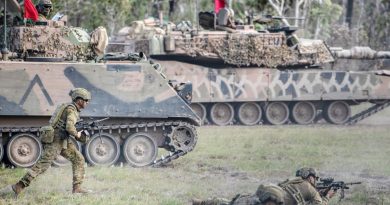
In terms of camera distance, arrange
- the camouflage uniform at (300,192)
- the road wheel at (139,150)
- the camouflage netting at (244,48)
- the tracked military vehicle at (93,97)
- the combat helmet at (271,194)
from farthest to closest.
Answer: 1. the camouflage netting at (244,48)
2. the road wheel at (139,150)
3. the tracked military vehicle at (93,97)
4. the camouflage uniform at (300,192)
5. the combat helmet at (271,194)

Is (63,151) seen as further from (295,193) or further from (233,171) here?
(233,171)

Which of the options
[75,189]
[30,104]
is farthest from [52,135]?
[30,104]

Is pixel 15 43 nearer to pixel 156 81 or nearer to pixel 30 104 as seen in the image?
pixel 30 104

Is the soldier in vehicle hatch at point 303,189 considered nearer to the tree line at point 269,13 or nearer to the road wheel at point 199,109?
the road wheel at point 199,109

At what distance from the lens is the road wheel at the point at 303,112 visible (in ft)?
85.5

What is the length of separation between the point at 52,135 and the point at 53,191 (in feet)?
3.58

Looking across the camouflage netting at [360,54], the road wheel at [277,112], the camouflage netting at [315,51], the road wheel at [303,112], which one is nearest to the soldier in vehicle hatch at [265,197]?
the road wheel at [277,112]

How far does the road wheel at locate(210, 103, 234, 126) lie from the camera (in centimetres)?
2553

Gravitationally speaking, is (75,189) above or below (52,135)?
below

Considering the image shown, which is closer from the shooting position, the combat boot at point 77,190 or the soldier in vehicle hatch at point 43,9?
the combat boot at point 77,190

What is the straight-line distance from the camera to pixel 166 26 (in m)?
26.1

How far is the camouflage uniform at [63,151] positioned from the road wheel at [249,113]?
41.5 ft

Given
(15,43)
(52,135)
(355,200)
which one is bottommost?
(355,200)

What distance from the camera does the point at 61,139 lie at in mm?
13133
